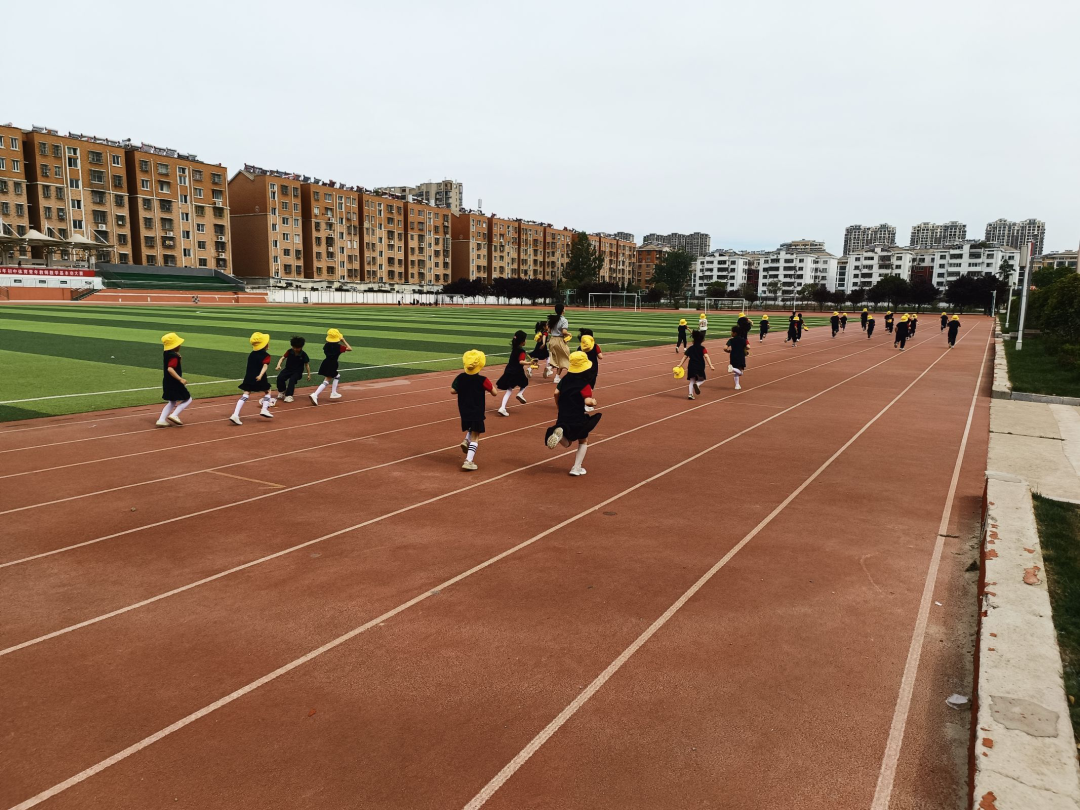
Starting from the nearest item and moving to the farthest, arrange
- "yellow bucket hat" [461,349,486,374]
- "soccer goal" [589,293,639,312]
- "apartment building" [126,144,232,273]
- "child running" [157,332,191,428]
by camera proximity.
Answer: "yellow bucket hat" [461,349,486,374] < "child running" [157,332,191,428] < "apartment building" [126,144,232,273] < "soccer goal" [589,293,639,312]

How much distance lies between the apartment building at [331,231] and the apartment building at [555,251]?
50650 mm

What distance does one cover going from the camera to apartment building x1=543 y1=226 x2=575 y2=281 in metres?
153

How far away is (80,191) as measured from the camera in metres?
84.5

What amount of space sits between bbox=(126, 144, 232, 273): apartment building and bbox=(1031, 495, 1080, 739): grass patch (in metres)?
102

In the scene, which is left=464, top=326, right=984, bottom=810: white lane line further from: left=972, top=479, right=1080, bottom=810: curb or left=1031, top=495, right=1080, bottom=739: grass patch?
left=1031, top=495, right=1080, bottom=739: grass patch

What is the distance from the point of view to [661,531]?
701 cm

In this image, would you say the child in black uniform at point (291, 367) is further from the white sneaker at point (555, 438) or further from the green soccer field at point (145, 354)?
the white sneaker at point (555, 438)

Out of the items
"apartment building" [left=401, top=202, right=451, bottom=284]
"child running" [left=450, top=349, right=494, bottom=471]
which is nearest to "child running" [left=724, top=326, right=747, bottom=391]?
"child running" [left=450, top=349, right=494, bottom=471]

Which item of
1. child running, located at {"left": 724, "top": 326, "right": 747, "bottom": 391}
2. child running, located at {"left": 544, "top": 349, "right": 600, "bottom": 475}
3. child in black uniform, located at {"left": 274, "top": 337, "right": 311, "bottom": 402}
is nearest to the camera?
child running, located at {"left": 544, "top": 349, "right": 600, "bottom": 475}

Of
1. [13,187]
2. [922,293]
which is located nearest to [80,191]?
[13,187]

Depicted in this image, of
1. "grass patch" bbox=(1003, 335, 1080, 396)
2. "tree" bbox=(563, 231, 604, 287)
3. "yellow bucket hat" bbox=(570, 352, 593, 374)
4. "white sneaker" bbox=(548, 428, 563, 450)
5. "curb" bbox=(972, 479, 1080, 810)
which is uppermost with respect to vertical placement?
"tree" bbox=(563, 231, 604, 287)

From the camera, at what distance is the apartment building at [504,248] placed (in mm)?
137750

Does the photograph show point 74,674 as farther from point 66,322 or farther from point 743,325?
point 66,322

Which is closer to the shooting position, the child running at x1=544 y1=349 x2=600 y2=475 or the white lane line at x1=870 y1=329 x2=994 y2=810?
the white lane line at x1=870 y1=329 x2=994 y2=810
